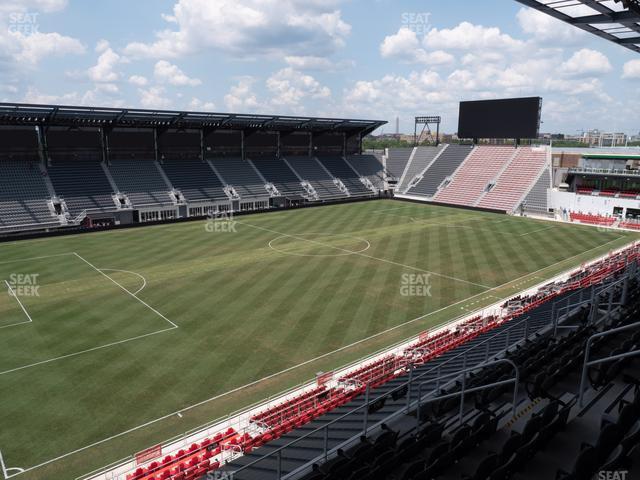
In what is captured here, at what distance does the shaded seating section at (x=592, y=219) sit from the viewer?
2019 inches

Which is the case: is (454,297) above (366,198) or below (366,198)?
below

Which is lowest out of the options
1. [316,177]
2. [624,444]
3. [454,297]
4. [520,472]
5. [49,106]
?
[454,297]

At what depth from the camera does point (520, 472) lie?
7.34 meters

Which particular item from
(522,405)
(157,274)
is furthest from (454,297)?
(157,274)

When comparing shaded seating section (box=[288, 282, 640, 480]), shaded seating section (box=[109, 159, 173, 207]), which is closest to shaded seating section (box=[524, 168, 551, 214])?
shaded seating section (box=[109, 159, 173, 207])

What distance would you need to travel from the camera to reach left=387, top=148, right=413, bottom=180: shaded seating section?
80812mm

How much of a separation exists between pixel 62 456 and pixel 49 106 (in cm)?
4069

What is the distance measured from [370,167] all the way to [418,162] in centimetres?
887

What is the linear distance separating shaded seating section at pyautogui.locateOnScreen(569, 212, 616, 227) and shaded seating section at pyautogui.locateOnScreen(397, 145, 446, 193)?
27.8 m

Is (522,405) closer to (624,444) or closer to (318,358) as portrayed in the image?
(624,444)

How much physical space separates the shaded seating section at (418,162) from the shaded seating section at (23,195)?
174 ft

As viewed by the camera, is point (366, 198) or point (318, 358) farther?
point (366, 198)

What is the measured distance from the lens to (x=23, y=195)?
45.8 meters

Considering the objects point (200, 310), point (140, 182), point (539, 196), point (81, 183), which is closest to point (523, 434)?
point (200, 310)
